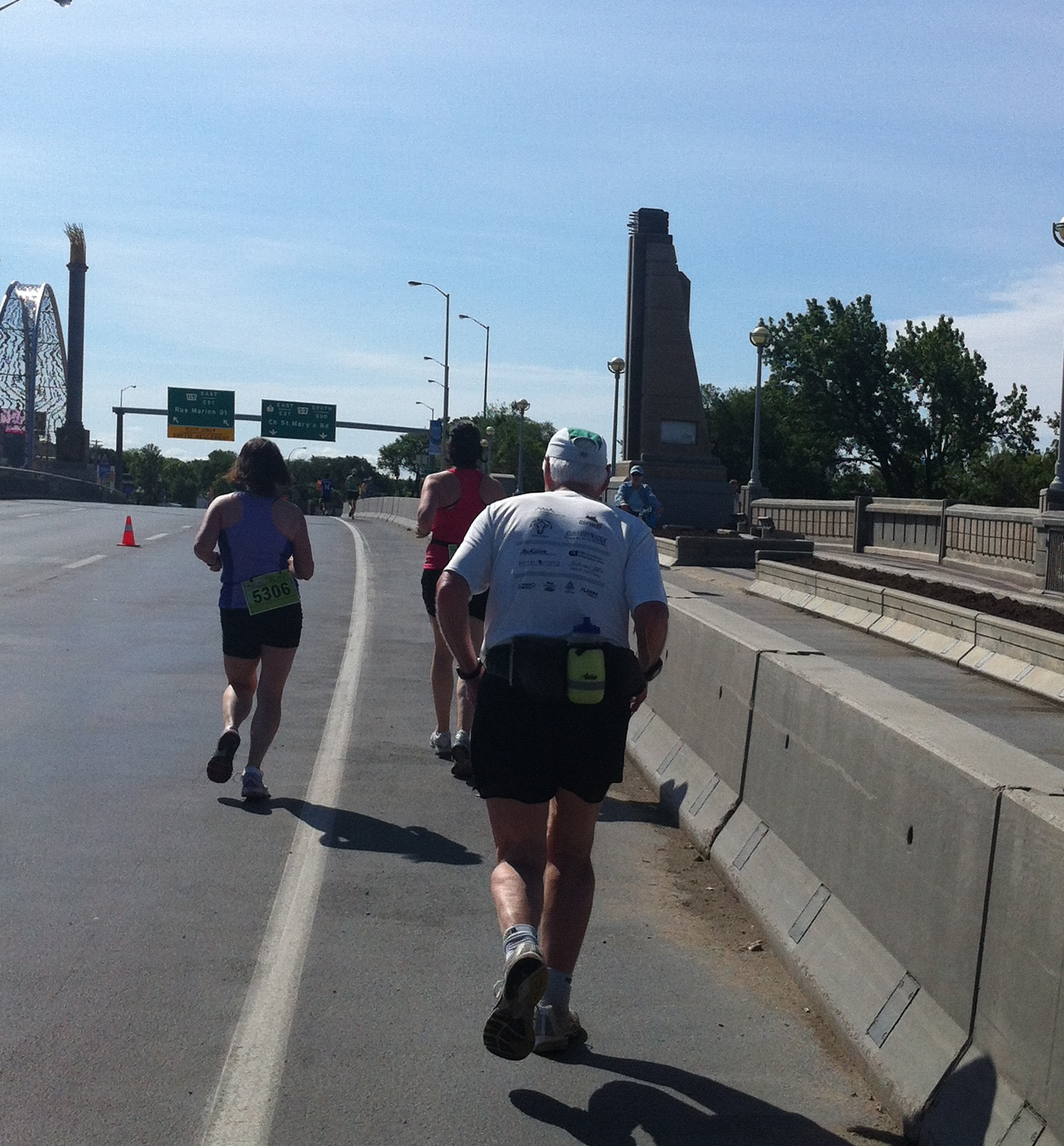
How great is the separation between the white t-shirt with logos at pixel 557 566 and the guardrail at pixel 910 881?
940 mm

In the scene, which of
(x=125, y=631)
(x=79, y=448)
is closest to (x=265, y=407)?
→ (x=79, y=448)

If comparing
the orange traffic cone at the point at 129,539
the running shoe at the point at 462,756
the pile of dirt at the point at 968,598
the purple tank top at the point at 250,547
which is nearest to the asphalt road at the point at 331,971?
the running shoe at the point at 462,756

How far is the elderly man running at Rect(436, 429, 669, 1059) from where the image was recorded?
430 centimetres

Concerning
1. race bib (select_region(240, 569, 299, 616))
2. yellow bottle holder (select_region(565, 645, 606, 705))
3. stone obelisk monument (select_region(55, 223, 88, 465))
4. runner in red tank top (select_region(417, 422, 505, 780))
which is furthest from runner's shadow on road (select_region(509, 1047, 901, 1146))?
stone obelisk monument (select_region(55, 223, 88, 465))

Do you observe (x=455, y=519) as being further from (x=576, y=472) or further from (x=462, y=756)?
(x=576, y=472)

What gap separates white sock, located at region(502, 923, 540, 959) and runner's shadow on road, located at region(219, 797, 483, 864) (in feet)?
7.42

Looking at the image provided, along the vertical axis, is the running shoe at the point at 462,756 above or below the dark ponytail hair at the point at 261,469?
below

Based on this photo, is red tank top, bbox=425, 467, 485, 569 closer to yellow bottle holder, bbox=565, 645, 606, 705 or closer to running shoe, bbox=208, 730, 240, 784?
running shoe, bbox=208, 730, 240, 784

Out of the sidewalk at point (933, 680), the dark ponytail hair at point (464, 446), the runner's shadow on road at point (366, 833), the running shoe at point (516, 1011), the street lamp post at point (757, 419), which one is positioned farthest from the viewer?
the street lamp post at point (757, 419)

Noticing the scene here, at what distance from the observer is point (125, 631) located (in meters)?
14.6

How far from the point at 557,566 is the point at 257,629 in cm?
351

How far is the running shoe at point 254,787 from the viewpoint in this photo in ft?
24.2

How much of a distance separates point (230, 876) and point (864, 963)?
2.83m

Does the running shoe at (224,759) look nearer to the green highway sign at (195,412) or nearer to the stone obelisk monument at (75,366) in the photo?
the green highway sign at (195,412)
